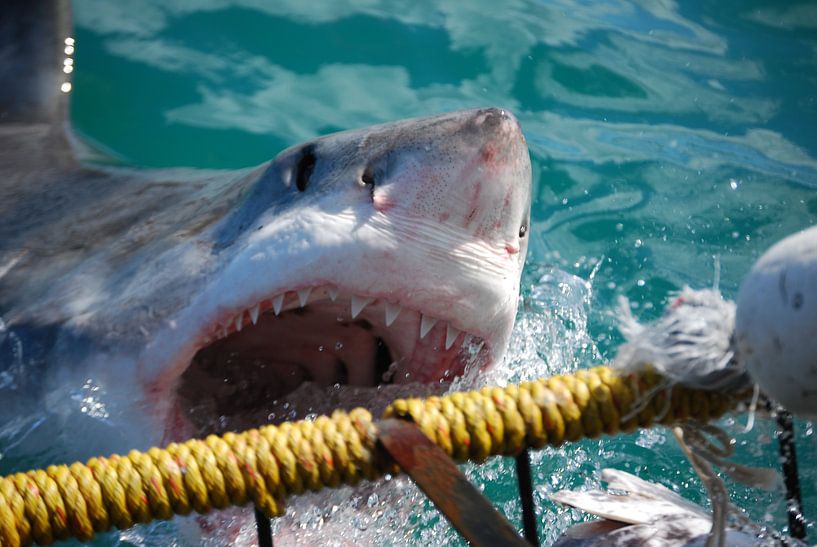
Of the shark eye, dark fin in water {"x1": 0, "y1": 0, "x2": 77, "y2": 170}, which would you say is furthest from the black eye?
dark fin in water {"x1": 0, "y1": 0, "x2": 77, "y2": 170}

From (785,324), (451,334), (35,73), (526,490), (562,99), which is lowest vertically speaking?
(562,99)

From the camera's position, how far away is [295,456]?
0.81 metres

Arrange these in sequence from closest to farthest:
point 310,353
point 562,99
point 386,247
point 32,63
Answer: point 386,247 → point 310,353 → point 32,63 → point 562,99

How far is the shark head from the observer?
1247 millimetres

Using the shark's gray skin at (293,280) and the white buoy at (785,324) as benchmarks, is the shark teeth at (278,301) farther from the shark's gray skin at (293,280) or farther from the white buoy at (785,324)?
the white buoy at (785,324)

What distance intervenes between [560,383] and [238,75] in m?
4.03

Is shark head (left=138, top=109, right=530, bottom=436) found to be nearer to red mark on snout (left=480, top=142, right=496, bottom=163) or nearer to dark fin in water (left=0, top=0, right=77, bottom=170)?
red mark on snout (left=480, top=142, right=496, bottom=163)

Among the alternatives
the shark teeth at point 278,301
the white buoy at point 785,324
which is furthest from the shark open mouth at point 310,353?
the white buoy at point 785,324

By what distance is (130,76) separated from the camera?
445 centimetres

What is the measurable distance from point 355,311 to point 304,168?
12.7 inches

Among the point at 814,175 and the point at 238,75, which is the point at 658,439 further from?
the point at 238,75

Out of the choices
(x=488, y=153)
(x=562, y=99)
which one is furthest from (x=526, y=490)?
(x=562, y=99)

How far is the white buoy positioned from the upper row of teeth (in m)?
0.65

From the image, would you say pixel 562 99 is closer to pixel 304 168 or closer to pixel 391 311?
pixel 304 168
